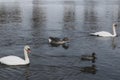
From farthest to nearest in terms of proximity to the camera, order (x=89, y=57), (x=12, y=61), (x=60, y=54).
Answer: (x=60, y=54) < (x=89, y=57) < (x=12, y=61)

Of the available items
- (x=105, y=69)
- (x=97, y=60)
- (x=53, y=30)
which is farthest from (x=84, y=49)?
(x=53, y=30)

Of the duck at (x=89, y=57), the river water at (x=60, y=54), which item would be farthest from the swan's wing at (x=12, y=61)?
the duck at (x=89, y=57)

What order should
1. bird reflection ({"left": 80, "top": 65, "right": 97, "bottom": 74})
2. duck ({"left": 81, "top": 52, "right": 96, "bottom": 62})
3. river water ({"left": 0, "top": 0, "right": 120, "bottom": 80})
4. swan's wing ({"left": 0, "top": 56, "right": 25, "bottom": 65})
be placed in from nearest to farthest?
river water ({"left": 0, "top": 0, "right": 120, "bottom": 80})
bird reflection ({"left": 80, "top": 65, "right": 97, "bottom": 74})
swan's wing ({"left": 0, "top": 56, "right": 25, "bottom": 65})
duck ({"left": 81, "top": 52, "right": 96, "bottom": 62})

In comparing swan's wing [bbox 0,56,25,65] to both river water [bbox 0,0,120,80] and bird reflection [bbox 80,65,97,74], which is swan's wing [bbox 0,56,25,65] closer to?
river water [bbox 0,0,120,80]

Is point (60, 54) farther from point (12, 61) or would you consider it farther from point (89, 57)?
point (12, 61)

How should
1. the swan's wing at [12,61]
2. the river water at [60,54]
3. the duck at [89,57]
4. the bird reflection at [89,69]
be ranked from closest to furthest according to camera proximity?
the river water at [60,54] < the bird reflection at [89,69] < the swan's wing at [12,61] < the duck at [89,57]

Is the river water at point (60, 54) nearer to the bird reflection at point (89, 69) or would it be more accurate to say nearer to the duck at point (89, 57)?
the bird reflection at point (89, 69)

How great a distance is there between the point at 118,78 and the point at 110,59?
5409 millimetres

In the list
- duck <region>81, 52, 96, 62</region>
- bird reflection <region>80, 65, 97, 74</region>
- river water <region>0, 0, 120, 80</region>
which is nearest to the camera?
river water <region>0, 0, 120, 80</region>

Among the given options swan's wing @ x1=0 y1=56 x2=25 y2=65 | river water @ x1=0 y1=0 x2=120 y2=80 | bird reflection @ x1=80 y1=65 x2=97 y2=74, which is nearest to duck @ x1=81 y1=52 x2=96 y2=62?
river water @ x1=0 y1=0 x2=120 y2=80

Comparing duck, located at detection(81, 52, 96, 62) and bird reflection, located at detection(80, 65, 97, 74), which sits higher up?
duck, located at detection(81, 52, 96, 62)

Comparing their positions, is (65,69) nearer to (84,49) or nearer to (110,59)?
(110,59)

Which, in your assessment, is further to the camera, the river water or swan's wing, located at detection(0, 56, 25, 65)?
swan's wing, located at detection(0, 56, 25, 65)

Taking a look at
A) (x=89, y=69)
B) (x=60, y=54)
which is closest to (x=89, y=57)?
(x=89, y=69)
